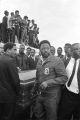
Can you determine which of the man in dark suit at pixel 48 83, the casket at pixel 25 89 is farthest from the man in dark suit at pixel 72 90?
the casket at pixel 25 89

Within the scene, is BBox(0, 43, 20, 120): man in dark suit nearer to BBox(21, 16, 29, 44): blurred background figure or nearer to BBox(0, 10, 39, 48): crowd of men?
BBox(0, 10, 39, 48): crowd of men

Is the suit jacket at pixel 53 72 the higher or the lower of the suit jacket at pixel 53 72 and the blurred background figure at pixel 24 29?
the lower

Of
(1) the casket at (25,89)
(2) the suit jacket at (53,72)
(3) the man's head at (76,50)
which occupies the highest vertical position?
(3) the man's head at (76,50)

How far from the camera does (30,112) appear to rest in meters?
5.68

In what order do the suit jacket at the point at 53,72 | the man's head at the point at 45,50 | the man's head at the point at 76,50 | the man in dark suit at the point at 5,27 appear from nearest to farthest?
the suit jacket at the point at 53,72 < the man's head at the point at 45,50 < the man's head at the point at 76,50 < the man in dark suit at the point at 5,27

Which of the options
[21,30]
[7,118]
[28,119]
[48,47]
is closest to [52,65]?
[48,47]

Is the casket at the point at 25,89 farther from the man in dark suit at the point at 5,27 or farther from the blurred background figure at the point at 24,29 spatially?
the blurred background figure at the point at 24,29

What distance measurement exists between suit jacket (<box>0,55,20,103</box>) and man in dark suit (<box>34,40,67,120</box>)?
0.42 meters

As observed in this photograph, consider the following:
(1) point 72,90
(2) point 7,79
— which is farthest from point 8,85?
(1) point 72,90

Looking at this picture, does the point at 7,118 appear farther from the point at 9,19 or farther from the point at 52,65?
the point at 9,19

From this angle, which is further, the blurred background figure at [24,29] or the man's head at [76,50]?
the blurred background figure at [24,29]

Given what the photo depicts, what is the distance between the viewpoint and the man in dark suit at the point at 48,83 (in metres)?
4.64

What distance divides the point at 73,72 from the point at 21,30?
35.1 ft

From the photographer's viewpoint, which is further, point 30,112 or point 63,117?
point 30,112
